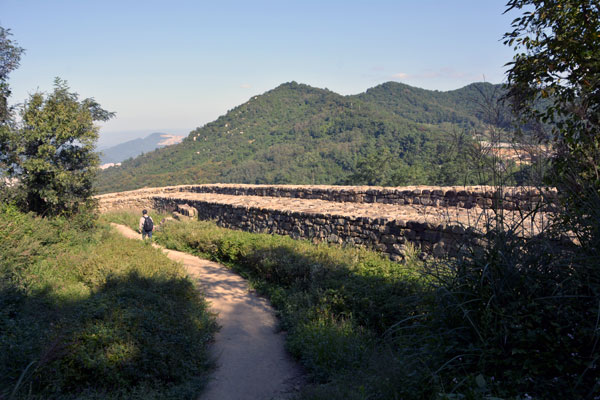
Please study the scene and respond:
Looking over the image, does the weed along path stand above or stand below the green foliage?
below

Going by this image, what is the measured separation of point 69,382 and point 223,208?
32.8ft

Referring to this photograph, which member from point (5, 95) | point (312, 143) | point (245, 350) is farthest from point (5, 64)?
point (312, 143)

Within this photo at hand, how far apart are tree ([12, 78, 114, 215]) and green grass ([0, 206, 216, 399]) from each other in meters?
2.77

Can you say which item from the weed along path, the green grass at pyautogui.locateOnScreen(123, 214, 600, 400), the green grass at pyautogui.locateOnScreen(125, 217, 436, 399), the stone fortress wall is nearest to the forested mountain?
the stone fortress wall

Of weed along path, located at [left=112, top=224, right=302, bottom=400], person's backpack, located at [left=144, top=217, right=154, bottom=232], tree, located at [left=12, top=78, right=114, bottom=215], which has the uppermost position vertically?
tree, located at [left=12, top=78, right=114, bottom=215]

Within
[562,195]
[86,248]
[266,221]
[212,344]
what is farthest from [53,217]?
[562,195]

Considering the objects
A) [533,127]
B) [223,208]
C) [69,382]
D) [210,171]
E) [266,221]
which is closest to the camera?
[69,382]

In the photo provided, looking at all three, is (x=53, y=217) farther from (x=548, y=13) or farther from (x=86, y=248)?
(x=548, y=13)

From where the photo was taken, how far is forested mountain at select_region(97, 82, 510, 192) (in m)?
29.9

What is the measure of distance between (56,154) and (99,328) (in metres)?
8.10

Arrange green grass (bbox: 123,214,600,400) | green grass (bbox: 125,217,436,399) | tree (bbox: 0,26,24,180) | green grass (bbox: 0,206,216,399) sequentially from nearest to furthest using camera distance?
green grass (bbox: 123,214,600,400) < green grass (bbox: 0,206,216,399) < green grass (bbox: 125,217,436,399) < tree (bbox: 0,26,24,180)

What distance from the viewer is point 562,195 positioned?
3.90 meters

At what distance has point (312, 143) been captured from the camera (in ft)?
174

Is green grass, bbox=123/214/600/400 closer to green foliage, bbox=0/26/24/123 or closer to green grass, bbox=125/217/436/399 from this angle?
green grass, bbox=125/217/436/399
